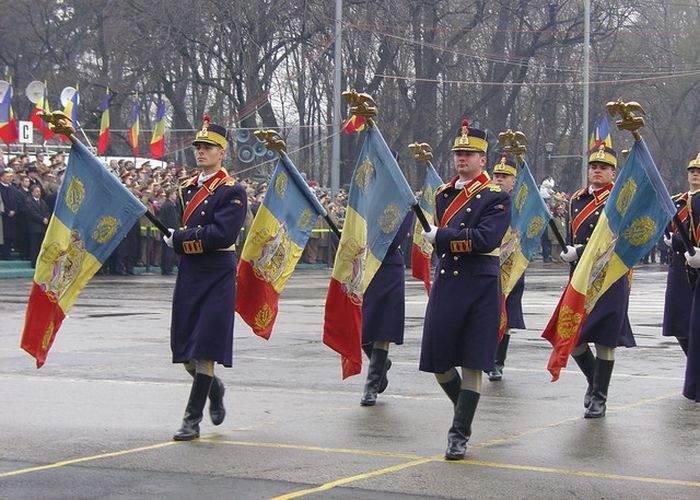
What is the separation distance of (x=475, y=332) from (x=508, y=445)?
766mm

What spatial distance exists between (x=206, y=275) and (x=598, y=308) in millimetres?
3119

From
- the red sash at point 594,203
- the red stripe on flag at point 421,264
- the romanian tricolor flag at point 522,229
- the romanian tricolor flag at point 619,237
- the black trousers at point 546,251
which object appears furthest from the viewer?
Result: the black trousers at point 546,251

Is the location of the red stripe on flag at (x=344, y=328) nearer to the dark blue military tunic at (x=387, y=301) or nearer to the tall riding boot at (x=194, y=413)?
the dark blue military tunic at (x=387, y=301)

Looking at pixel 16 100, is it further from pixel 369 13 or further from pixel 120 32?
pixel 369 13

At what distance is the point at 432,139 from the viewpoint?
168 feet

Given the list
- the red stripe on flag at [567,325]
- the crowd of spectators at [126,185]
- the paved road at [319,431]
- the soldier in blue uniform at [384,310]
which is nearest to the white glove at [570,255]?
the red stripe on flag at [567,325]

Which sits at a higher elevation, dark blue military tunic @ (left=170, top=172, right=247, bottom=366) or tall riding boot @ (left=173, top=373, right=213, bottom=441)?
dark blue military tunic @ (left=170, top=172, right=247, bottom=366)

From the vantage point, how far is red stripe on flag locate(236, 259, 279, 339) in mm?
11289

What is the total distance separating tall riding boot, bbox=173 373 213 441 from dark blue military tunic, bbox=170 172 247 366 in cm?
19

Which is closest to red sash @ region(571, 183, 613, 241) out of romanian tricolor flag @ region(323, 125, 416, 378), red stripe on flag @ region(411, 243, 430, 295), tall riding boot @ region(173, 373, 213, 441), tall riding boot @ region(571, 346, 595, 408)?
tall riding boot @ region(571, 346, 595, 408)

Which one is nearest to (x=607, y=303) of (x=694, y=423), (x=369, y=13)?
(x=694, y=423)

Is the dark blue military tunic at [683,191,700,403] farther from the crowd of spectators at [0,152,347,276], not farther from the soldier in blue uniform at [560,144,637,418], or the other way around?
the crowd of spectators at [0,152,347,276]

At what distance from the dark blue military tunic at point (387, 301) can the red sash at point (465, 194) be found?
2.13m

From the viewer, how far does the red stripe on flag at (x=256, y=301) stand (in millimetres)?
11289
